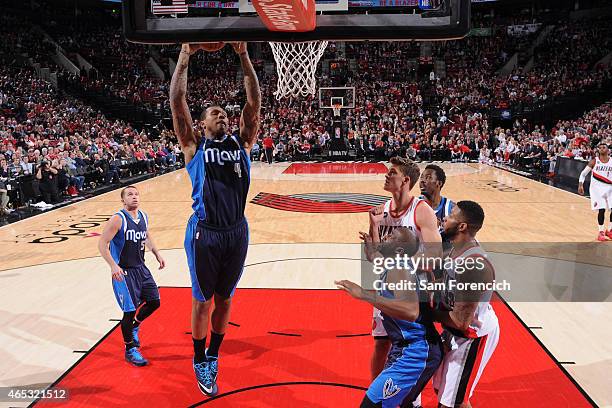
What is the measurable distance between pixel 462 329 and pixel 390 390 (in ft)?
1.78

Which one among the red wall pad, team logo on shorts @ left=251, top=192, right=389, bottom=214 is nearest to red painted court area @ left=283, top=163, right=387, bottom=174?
team logo on shorts @ left=251, top=192, right=389, bottom=214

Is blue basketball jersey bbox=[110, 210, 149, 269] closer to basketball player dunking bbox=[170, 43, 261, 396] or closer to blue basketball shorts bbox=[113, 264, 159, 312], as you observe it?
blue basketball shorts bbox=[113, 264, 159, 312]

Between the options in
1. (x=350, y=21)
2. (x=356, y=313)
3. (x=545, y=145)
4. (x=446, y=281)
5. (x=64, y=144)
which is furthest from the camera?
(x=545, y=145)

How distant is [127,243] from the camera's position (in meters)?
4.44

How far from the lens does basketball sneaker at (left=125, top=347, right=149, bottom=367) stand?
427 centimetres

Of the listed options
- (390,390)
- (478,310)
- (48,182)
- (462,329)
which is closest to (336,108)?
(48,182)

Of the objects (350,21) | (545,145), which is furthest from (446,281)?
(545,145)

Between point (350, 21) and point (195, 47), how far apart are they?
110cm

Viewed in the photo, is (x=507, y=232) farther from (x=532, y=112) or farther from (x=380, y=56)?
(x=380, y=56)

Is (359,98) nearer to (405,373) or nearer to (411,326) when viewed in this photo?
(411,326)

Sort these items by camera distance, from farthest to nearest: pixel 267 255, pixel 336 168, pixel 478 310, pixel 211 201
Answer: pixel 336 168 < pixel 267 255 < pixel 211 201 < pixel 478 310

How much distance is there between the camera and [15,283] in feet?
21.6

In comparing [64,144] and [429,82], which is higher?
[429,82]

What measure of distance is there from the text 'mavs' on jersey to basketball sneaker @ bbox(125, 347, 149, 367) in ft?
4.38
